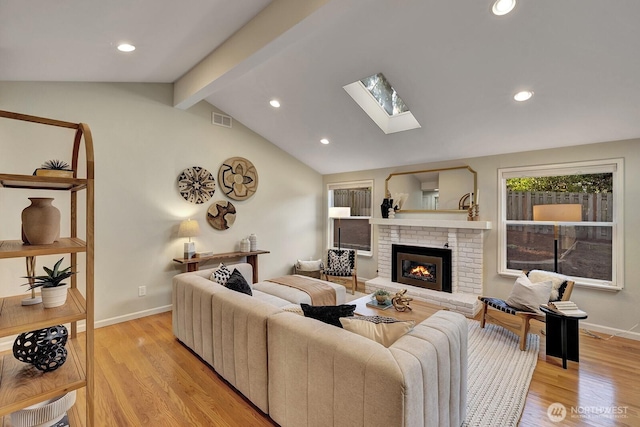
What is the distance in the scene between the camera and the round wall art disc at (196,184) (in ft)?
14.1

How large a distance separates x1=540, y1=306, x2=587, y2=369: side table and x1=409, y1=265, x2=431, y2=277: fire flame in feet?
6.39

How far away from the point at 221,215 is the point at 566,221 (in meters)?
4.50

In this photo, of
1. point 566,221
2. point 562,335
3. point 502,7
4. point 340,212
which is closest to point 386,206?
point 340,212

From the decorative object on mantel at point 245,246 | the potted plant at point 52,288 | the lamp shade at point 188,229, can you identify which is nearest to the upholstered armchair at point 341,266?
the decorative object on mantel at point 245,246

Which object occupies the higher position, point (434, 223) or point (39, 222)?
point (39, 222)

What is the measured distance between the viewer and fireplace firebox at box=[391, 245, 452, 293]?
462cm

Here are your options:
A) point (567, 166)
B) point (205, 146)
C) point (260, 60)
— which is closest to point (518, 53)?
point (567, 166)

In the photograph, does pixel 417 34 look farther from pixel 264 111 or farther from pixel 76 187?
pixel 76 187

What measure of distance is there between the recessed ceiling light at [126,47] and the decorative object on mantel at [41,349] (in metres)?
2.34

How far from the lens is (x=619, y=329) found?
134 inches

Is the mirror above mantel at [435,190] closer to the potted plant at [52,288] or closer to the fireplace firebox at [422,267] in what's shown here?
the fireplace firebox at [422,267]

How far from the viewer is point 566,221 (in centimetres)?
333

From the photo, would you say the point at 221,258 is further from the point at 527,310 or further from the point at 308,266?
the point at 527,310
